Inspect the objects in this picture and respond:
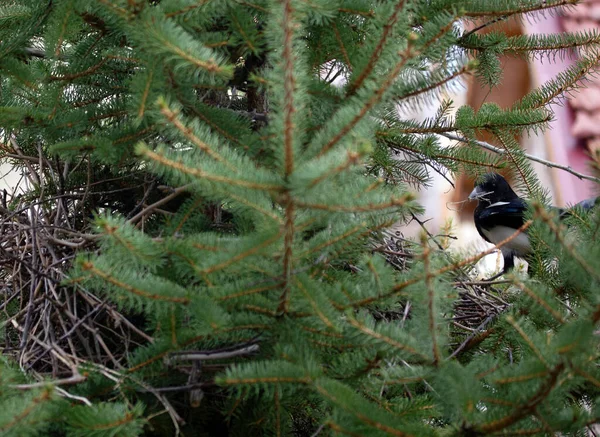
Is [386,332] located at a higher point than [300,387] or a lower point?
higher

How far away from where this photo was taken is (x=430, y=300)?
116 cm

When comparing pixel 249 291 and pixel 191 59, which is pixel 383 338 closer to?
pixel 249 291

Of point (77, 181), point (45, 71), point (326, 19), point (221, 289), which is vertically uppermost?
point (326, 19)

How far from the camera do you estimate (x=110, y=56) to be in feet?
5.00

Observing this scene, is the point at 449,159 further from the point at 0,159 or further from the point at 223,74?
the point at 0,159

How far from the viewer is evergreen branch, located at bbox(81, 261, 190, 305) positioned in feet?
3.57

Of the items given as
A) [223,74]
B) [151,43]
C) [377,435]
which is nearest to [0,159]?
[151,43]

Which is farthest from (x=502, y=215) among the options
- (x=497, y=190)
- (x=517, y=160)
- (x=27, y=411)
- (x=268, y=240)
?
(x=27, y=411)

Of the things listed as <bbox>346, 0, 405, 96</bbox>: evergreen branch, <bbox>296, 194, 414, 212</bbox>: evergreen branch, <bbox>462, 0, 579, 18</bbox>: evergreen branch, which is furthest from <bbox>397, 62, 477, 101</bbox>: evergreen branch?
<bbox>296, 194, 414, 212</bbox>: evergreen branch

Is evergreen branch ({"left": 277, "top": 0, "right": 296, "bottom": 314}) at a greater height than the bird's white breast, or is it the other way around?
the bird's white breast

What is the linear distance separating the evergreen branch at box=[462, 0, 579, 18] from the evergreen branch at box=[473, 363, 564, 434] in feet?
2.83

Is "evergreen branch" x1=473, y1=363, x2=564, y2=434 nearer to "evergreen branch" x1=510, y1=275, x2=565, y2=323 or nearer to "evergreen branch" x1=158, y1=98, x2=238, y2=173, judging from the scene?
"evergreen branch" x1=510, y1=275, x2=565, y2=323

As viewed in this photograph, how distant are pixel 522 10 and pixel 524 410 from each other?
3.01ft

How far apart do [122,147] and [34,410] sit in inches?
25.7
